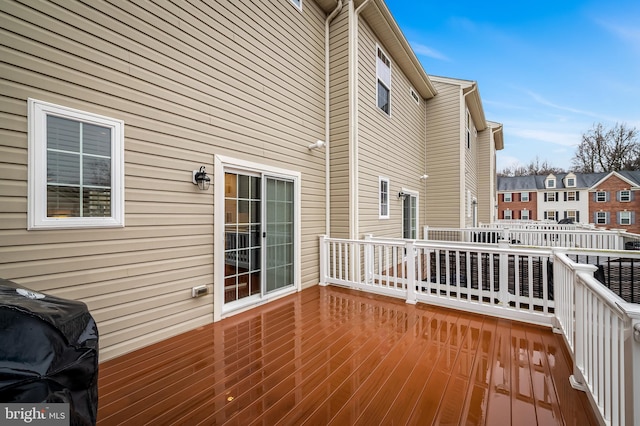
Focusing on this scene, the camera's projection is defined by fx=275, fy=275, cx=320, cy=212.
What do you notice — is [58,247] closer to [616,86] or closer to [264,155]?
[264,155]

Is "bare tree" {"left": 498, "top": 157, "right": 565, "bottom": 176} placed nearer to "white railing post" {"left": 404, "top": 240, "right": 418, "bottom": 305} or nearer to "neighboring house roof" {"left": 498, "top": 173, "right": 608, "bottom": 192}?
"neighboring house roof" {"left": 498, "top": 173, "right": 608, "bottom": 192}

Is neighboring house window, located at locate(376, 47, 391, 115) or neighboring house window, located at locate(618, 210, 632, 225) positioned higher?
neighboring house window, located at locate(376, 47, 391, 115)

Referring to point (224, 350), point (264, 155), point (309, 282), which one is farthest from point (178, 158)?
point (309, 282)

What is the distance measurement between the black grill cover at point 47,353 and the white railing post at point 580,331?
2.92 metres

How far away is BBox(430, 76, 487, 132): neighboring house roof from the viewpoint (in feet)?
29.5

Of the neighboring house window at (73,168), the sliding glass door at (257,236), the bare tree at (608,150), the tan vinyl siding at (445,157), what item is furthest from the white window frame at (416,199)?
the bare tree at (608,150)

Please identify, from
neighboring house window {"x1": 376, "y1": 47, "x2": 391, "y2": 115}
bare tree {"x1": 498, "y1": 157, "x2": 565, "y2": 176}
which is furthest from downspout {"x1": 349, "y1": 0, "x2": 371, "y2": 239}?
bare tree {"x1": 498, "y1": 157, "x2": 565, "y2": 176}

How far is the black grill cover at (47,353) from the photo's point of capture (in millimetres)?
855

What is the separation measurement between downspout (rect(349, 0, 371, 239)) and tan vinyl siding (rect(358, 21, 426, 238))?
0.28 meters

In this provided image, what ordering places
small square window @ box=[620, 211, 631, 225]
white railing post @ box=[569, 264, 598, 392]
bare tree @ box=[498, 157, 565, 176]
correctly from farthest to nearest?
1. bare tree @ box=[498, 157, 565, 176]
2. small square window @ box=[620, 211, 631, 225]
3. white railing post @ box=[569, 264, 598, 392]

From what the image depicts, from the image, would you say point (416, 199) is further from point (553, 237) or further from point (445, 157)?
point (553, 237)

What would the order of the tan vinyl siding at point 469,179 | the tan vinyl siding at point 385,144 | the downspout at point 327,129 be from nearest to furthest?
1. the downspout at point 327,129
2. the tan vinyl siding at point 385,144
3. the tan vinyl siding at point 469,179

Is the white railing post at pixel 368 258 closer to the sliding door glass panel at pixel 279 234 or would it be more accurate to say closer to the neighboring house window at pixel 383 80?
the sliding door glass panel at pixel 279 234

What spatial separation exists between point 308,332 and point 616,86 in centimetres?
2612
